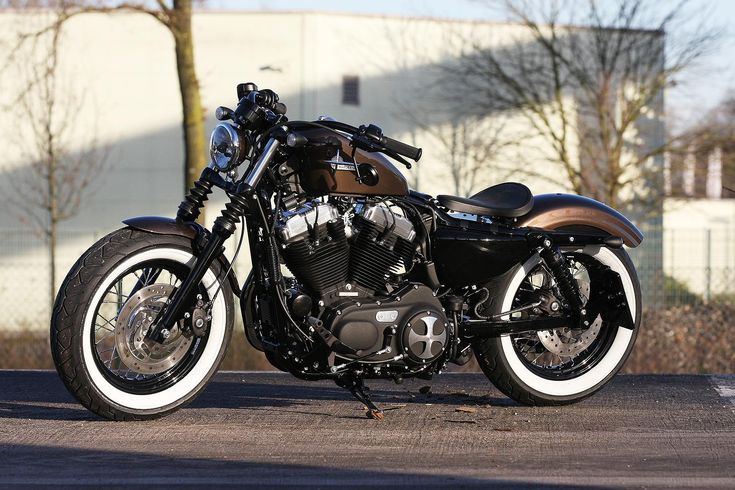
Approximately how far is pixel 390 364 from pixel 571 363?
115 centimetres

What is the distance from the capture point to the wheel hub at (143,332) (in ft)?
20.5

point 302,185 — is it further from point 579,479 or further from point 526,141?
point 526,141

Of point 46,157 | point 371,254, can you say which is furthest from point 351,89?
point 371,254

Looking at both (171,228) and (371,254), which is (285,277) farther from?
(171,228)

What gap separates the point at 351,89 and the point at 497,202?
18.6m

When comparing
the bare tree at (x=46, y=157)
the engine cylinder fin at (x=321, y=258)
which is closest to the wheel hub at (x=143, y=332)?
the engine cylinder fin at (x=321, y=258)

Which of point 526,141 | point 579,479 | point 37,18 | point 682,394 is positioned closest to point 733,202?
point 526,141

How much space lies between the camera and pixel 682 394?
7441 millimetres

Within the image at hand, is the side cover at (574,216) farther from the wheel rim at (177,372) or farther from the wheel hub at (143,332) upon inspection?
the wheel hub at (143,332)

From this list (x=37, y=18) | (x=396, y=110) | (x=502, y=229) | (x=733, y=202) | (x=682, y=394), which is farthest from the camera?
(x=733, y=202)

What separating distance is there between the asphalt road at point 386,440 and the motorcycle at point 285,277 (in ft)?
0.95

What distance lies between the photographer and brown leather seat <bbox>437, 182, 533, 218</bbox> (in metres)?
6.65

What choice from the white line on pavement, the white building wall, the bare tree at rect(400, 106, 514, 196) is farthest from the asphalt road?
the white building wall

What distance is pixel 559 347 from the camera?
6.99 meters
